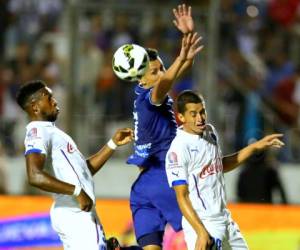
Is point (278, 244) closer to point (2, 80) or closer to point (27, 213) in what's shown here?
point (27, 213)

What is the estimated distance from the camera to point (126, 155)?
1338 cm

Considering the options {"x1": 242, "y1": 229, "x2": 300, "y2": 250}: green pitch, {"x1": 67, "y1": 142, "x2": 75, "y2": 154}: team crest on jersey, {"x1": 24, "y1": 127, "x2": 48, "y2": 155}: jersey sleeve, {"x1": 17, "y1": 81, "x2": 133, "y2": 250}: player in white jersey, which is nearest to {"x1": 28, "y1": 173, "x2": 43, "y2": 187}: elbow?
{"x1": 17, "y1": 81, "x2": 133, "y2": 250}: player in white jersey

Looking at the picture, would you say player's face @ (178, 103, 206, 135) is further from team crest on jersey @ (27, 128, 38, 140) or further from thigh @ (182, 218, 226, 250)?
team crest on jersey @ (27, 128, 38, 140)

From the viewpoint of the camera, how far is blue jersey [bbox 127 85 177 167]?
8508 mm

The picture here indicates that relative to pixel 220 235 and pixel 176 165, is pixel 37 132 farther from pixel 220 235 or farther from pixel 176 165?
pixel 220 235

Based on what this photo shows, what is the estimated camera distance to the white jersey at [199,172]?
792 cm

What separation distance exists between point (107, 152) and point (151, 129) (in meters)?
0.41

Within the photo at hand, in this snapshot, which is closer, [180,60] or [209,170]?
[180,60]

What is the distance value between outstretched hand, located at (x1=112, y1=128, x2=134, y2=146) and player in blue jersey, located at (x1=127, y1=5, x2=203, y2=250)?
0.22 ft

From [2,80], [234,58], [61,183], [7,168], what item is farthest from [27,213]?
[61,183]

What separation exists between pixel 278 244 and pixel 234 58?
340cm

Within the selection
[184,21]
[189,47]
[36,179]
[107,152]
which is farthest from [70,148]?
[184,21]

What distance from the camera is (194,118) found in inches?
314

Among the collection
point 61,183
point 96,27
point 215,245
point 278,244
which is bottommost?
point 278,244
